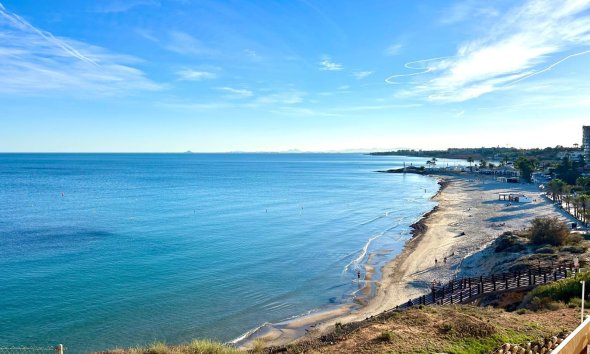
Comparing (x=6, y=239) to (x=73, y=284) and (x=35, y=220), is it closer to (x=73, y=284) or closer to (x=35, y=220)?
(x=35, y=220)

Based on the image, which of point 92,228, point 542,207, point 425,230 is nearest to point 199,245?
point 92,228

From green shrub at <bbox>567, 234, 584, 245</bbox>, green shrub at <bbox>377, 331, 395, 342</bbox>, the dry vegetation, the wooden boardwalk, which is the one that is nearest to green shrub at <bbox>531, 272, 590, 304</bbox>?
the dry vegetation

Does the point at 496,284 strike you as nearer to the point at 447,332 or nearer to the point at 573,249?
the point at 573,249

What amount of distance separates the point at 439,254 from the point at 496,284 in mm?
→ 17362

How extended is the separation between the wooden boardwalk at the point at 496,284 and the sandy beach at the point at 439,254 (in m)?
3.63

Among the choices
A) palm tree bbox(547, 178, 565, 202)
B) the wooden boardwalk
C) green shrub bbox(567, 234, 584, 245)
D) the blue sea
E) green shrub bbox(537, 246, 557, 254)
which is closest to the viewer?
the wooden boardwalk

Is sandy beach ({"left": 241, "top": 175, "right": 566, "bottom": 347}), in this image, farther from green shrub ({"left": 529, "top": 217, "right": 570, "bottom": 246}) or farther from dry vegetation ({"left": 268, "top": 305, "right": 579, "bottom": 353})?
dry vegetation ({"left": 268, "top": 305, "right": 579, "bottom": 353})

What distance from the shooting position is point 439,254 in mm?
42156

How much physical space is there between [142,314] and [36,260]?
18.0 metres

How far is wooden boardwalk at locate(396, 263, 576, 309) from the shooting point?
23766 millimetres

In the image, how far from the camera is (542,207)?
2731 inches

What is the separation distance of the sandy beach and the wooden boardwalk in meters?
3.63

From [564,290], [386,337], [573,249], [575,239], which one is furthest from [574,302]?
[575,239]

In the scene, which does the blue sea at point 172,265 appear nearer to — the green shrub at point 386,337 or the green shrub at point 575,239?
the green shrub at point 386,337
